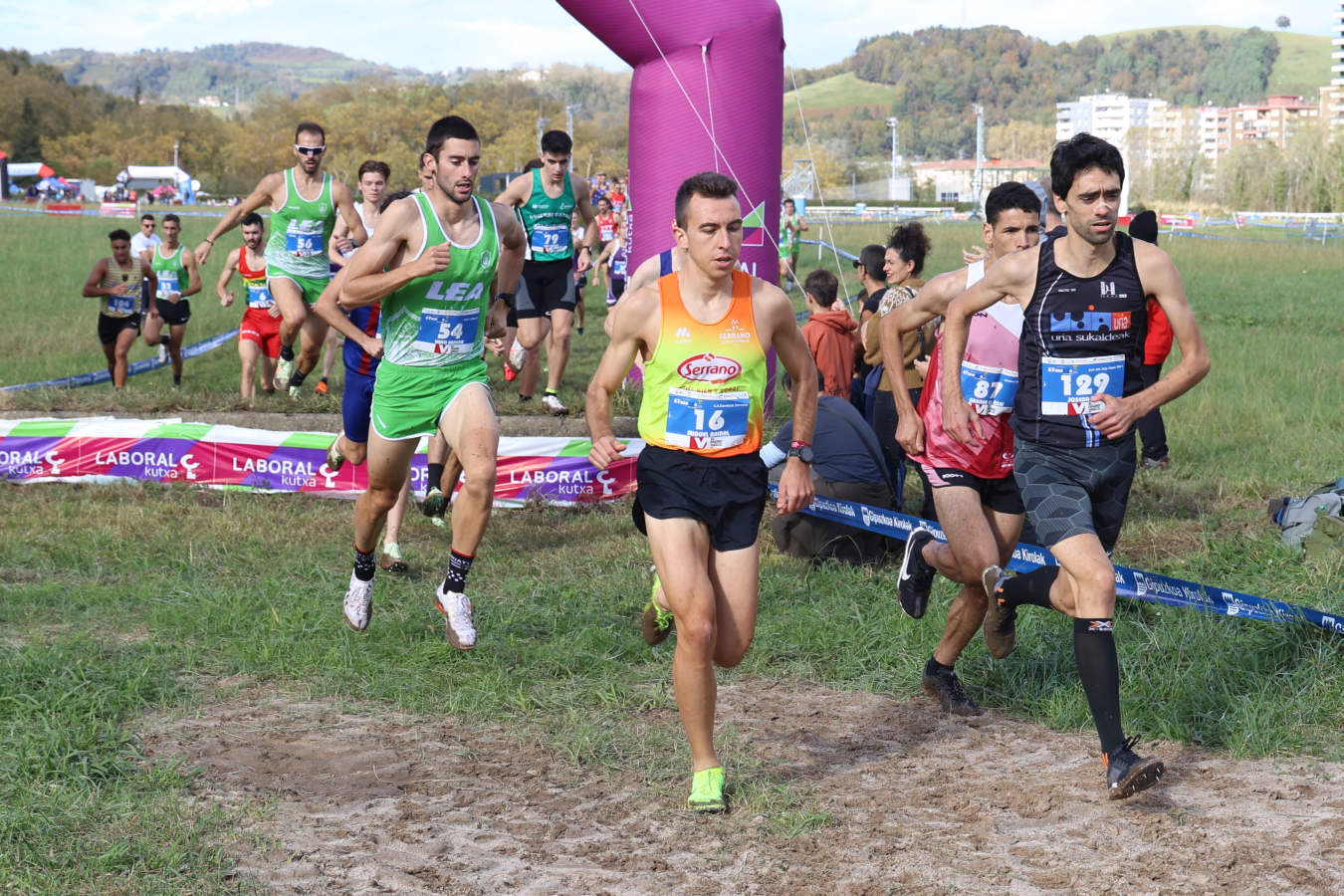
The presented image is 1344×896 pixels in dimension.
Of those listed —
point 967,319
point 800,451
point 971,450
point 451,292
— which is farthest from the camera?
point 451,292

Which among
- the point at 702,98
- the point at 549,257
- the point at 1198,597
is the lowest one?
the point at 1198,597

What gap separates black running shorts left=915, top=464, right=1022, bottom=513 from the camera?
5.50 meters

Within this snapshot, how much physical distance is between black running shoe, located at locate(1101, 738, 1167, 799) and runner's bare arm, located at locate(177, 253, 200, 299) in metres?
11.9

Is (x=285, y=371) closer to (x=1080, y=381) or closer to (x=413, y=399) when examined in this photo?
(x=413, y=399)

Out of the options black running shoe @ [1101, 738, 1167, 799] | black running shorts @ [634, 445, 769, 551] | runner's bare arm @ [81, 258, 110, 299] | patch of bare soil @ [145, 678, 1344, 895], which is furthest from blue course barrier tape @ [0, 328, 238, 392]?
black running shoe @ [1101, 738, 1167, 799]

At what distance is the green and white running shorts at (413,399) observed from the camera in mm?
6395

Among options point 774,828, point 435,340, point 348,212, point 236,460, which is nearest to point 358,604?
point 435,340

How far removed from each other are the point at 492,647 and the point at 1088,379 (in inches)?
122

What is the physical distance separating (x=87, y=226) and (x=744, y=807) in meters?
48.8

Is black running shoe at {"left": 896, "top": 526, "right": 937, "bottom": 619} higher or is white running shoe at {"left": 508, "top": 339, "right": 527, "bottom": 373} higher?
white running shoe at {"left": 508, "top": 339, "right": 527, "bottom": 373}

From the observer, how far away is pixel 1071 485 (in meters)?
4.71

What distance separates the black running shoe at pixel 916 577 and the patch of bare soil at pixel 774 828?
0.51m

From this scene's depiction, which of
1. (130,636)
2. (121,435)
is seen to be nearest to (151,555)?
(130,636)

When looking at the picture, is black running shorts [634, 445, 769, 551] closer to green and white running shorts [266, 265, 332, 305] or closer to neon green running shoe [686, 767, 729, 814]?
neon green running shoe [686, 767, 729, 814]
